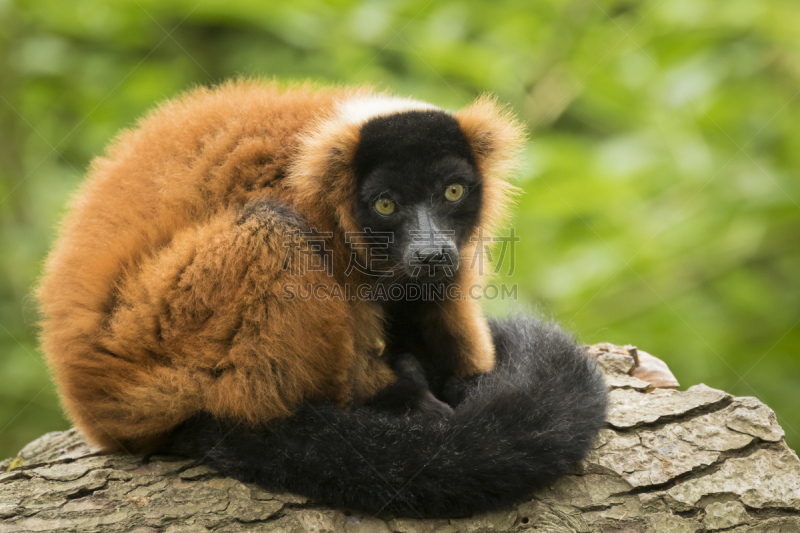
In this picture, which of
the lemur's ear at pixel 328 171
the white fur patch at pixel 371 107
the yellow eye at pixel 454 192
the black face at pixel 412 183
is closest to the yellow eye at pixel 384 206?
the black face at pixel 412 183

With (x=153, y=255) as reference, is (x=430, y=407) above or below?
below

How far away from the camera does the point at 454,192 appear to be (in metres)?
3.71

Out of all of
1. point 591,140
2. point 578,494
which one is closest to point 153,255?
point 578,494

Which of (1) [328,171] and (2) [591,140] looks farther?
(2) [591,140]

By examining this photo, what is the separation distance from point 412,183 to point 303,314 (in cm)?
96

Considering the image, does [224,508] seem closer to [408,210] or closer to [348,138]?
[408,210]

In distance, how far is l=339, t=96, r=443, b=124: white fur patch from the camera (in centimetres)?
374

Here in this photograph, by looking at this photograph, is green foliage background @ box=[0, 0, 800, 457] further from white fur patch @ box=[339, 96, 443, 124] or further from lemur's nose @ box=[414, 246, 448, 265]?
lemur's nose @ box=[414, 246, 448, 265]

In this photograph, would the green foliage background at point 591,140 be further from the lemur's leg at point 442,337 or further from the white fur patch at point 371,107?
the white fur patch at point 371,107

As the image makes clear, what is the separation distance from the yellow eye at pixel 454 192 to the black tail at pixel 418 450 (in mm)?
1069

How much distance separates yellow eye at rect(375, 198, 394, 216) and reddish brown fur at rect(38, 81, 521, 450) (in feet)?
0.54

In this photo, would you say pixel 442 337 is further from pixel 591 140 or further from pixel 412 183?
pixel 591 140

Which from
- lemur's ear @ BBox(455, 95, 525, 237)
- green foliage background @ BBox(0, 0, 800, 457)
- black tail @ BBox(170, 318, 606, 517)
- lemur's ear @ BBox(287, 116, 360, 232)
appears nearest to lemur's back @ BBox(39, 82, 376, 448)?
lemur's ear @ BBox(287, 116, 360, 232)

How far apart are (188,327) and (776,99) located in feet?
14.7
